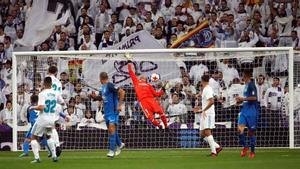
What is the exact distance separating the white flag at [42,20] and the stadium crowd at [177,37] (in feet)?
0.74

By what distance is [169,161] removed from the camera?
18297 mm

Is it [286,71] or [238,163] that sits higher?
[286,71]

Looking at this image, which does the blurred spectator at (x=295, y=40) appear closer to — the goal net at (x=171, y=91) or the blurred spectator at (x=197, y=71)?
the goal net at (x=171, y=91)

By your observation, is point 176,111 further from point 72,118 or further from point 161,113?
point 72,118

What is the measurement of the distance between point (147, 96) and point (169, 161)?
7406 millimetres

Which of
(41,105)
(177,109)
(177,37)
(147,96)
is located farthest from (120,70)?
(41,105)

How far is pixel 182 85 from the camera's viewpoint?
25312 mm

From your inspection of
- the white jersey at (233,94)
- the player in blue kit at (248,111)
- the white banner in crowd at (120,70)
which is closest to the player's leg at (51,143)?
the player in blue kit at (248,111)

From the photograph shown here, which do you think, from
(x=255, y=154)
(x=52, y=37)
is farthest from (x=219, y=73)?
(x=52, y=37)

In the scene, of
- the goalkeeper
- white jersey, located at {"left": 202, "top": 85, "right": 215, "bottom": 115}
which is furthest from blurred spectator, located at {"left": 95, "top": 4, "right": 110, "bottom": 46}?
white jersey, located at {"left": 202, "top": 85, "right": 215, "bottom": 115}

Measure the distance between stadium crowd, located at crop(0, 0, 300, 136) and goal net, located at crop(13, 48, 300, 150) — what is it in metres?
0.03

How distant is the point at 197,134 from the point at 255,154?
3475 mm

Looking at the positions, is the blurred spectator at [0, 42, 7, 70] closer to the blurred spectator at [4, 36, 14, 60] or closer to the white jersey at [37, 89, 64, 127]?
the blurred spectator at [4, 36, 14, 60]

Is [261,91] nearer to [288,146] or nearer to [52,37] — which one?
[288,146]
